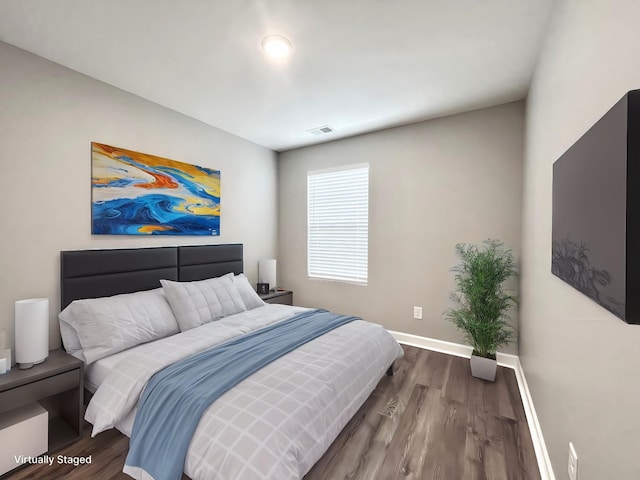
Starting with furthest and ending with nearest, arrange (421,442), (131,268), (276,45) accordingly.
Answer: (131,268), (276,45), (421,442)

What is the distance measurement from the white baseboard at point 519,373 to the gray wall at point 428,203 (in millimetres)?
95

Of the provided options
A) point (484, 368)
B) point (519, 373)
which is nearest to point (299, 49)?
point (484, 368)

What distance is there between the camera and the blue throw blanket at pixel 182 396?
4.57 ft

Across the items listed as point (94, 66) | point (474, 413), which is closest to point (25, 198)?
point (94, 66)

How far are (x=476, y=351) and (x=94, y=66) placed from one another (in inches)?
166

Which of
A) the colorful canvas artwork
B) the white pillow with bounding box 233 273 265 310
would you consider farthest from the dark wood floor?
the colorful canvas artwork

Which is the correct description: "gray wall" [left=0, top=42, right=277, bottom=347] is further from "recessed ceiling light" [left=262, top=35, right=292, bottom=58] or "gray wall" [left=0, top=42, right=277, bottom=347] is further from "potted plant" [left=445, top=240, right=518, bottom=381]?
"potted plant" [left=445, top=240, right=518, bottom=381]

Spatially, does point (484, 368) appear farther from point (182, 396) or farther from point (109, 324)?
point (109, 324)

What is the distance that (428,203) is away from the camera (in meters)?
3.42

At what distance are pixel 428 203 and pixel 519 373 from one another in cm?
195

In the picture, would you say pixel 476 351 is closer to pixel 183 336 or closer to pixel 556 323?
pixel 556 323

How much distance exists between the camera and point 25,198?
2.12 metres

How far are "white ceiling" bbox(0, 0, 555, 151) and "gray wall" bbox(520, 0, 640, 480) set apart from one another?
1.51 ft

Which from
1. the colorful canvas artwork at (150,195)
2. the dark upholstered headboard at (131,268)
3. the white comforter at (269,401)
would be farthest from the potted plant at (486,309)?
the colorful canvas artwork at (150,195)
